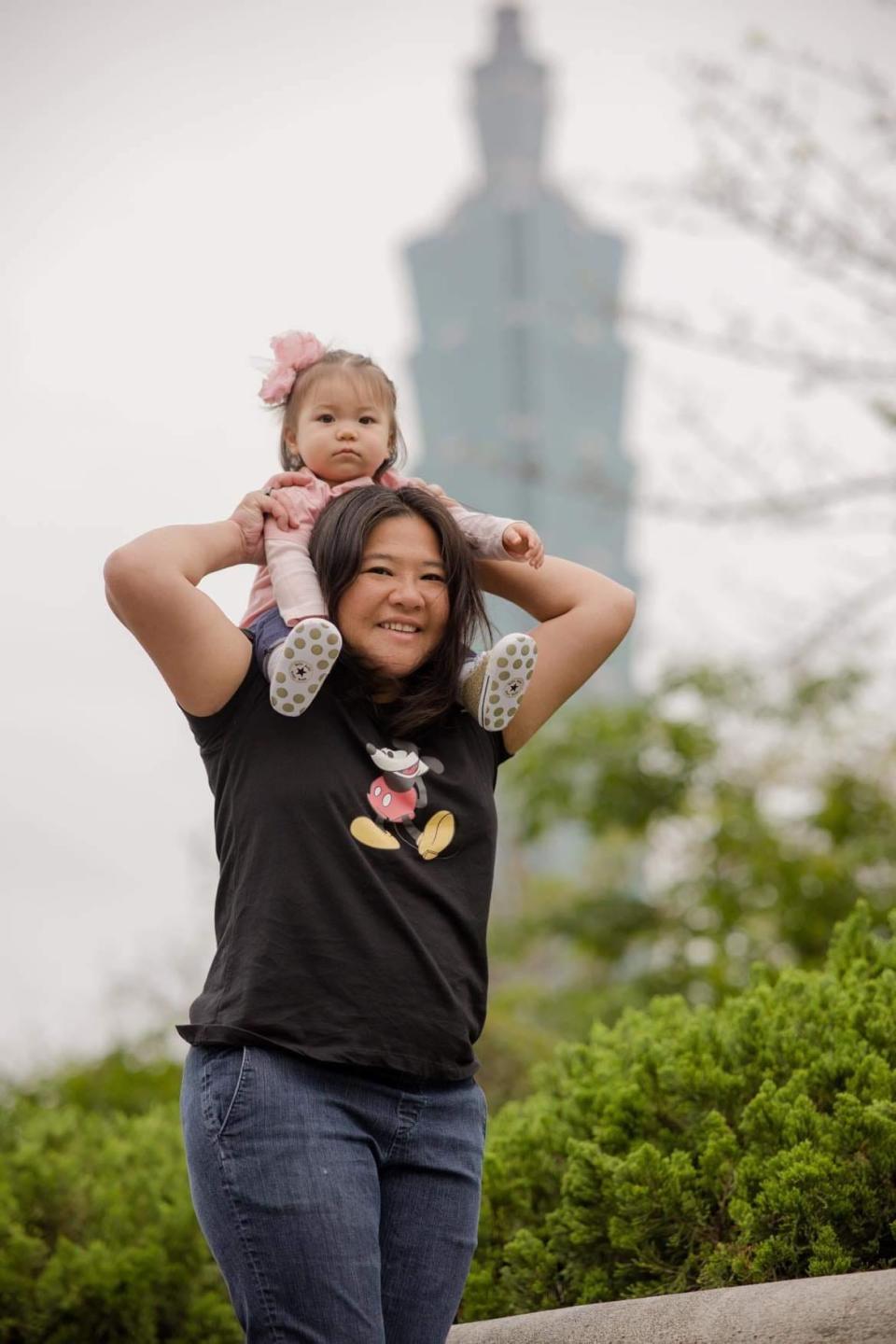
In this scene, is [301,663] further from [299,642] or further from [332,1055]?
[332,1055]

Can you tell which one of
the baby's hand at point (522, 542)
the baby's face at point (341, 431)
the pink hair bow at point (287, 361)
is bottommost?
the baby's hand at point (522, 542)

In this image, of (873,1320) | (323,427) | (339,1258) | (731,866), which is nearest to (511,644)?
(323,427)

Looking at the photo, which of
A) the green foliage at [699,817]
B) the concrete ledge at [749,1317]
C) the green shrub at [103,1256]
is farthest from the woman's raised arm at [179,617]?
the green foliage at [699,817]

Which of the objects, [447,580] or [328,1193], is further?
[447,580]

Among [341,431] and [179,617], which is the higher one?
[341,431]

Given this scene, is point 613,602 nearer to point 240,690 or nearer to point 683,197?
point 240,690

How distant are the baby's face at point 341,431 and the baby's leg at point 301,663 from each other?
1.79 feet

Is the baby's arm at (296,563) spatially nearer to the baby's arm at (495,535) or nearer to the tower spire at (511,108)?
the baby's arm at (495,535)

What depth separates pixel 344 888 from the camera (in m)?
2.35

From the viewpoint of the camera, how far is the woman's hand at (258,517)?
104 inches

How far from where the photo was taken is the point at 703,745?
1026cm

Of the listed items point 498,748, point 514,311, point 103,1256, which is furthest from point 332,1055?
point 514,311

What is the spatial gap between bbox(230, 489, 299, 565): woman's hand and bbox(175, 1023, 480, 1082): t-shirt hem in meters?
0.84

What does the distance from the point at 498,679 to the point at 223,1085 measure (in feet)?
2.59
